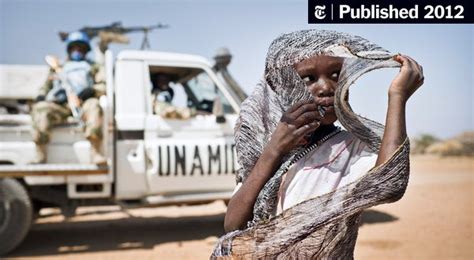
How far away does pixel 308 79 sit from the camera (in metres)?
1.26

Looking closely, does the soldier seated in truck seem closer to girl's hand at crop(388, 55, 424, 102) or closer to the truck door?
the truck door

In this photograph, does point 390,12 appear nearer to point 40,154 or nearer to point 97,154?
point 97,154

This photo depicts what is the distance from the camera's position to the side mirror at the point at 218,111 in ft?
16.2

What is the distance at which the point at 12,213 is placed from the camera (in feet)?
15.6

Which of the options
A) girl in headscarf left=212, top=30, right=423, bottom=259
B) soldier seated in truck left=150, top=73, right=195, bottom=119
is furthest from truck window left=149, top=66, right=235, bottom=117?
girl in headscarf left=212, top=30, right=423, bottom=259

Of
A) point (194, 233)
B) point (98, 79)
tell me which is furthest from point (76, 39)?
point (194, 233)

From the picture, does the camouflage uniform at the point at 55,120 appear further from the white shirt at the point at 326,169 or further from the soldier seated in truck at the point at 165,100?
the white shirt at the point at 326,169

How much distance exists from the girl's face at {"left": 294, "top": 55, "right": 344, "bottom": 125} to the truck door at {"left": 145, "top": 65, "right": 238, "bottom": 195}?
3.69 metres

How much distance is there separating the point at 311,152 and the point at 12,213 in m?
4.32

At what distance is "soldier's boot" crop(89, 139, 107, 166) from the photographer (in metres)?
4.67

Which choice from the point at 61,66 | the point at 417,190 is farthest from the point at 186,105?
the point at 417,190

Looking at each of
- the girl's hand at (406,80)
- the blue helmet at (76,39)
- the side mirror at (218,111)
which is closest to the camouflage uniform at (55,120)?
the blue helmet at (76,39)

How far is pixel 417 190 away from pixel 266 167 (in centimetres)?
959

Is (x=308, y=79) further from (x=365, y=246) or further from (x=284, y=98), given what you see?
(x=365, y=246)
